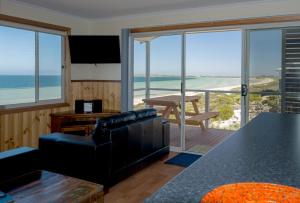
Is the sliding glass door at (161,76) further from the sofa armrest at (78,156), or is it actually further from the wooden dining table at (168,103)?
the sofa armrest at (78,156)

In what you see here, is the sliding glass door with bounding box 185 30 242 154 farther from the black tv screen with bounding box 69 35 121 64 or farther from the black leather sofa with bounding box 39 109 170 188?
the black leather sofa with bounding box 39 109 170 188

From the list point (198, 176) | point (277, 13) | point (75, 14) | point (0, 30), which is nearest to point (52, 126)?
point (0, 30)

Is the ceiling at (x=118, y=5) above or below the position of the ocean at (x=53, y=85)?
above

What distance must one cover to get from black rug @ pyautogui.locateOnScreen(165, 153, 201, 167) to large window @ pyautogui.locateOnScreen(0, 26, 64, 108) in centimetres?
227

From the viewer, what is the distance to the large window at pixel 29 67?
167 inches

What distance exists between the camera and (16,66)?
→ 4.39 m

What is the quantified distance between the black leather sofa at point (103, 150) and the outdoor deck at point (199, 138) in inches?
57.2

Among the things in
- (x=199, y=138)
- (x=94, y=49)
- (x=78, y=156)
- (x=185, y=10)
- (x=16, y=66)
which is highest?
(x=185, y=10)

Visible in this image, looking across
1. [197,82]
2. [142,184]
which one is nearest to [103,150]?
[142,184]

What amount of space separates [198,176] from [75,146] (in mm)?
2383

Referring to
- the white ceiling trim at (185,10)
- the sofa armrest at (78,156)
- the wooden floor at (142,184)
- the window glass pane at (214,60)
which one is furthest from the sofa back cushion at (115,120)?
the window glass pane at (214,60)

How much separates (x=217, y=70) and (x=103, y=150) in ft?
12.2

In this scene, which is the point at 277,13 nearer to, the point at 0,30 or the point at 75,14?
the point at 75,14

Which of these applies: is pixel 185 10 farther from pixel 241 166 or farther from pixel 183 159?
pixel 241 166
